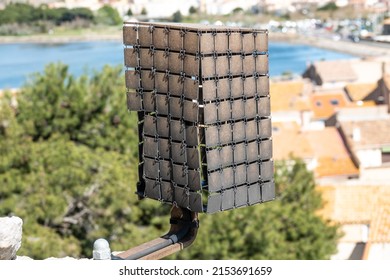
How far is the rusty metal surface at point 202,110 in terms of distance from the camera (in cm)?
240

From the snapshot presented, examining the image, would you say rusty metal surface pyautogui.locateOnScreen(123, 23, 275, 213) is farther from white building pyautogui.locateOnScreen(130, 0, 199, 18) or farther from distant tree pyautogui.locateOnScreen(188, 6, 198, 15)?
distant tree pyautogui.locateOnScreen(188, 6, 198, 15)

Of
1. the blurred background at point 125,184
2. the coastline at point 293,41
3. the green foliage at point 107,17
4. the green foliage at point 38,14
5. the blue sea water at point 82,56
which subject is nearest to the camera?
the blurred background at point 125,184

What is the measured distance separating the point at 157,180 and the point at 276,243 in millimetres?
7569

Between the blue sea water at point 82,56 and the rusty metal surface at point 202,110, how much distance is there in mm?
35050

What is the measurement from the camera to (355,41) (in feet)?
181

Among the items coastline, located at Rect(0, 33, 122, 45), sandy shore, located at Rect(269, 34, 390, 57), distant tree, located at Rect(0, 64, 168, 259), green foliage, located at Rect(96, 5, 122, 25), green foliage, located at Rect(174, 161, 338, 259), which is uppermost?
distant tree, located at Rect(0, 64, 168, 259)

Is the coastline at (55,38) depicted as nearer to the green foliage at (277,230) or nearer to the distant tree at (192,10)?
the distant tree at (192,10)

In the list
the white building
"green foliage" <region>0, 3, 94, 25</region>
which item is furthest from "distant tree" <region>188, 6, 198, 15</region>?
"green foliage" <region>0, 3, 94, 25</region>

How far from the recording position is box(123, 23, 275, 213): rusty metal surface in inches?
94.5

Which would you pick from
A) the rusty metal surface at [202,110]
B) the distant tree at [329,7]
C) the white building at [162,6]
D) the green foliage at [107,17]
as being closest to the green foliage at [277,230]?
the rusty metal surface at [202,110]

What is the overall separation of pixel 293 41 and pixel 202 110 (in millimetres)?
63616

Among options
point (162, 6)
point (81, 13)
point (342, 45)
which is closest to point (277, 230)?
point (81, 13)

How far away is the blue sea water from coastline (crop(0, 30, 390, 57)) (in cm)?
32

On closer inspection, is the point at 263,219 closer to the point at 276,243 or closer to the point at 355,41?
the point at 276,243
